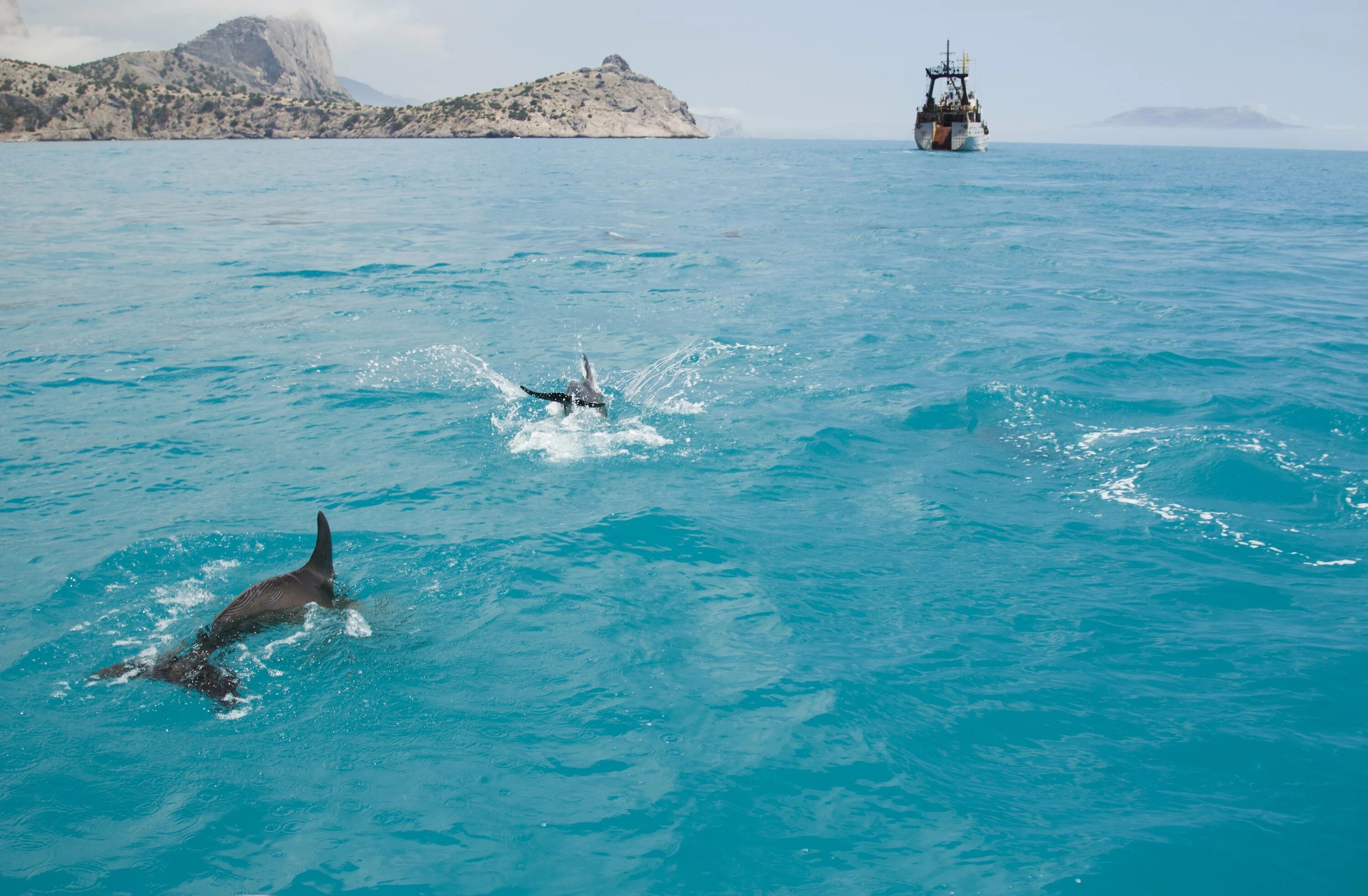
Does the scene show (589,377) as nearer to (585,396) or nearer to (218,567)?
(585,396)

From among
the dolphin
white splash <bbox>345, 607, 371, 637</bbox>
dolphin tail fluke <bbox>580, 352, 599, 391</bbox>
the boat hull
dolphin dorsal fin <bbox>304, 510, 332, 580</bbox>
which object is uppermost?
the boat hull

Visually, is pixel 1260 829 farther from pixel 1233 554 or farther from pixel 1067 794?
pixel 1233 554

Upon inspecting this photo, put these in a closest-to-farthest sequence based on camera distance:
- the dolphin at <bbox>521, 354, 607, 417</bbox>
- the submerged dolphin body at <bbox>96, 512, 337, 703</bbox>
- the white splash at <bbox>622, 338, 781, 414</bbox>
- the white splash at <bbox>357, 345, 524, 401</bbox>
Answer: the submerged dolphin body at <bbox>96, 512, 337, 703</bbox>
the dolphin at <bbox>521, 354, 607, 417</bbox>
the white splash at <bbox>622, 338, 781, 414</bbox>
the white splash at <bbox>357, 345, 524, 401</bbox>

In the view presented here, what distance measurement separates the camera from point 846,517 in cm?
1204

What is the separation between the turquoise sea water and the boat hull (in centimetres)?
11115

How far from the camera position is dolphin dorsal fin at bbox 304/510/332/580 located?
9195 millimetres

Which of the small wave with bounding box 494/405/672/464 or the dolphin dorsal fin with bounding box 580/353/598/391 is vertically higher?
the dolphin dorsal fin with bounding box 580/353/598/391

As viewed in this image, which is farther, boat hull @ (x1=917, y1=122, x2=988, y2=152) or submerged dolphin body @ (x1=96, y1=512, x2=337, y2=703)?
boat hull @ (x1=917, y1=122, x2=988, y2=152)

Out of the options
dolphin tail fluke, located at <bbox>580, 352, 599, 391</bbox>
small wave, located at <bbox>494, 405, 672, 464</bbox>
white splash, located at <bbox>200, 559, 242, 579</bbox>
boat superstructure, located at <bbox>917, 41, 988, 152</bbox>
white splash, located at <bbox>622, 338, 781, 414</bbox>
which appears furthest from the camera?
boat superstructure, located at <bbox>917, 41, 988, 152</bbox>

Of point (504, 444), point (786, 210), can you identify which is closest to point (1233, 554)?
point (504, 444)

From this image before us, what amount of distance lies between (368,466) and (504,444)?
7.37 feet

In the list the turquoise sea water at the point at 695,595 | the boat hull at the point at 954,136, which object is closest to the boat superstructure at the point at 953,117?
the boat hull at the point at 954,136

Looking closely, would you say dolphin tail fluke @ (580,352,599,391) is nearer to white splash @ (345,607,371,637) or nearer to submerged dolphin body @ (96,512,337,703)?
submerged dolphin body @ (96,512,337,703)

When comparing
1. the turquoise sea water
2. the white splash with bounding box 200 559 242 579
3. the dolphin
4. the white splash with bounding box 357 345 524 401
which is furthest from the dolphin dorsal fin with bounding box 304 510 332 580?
the white splash with bounding box 357 345 524 401
